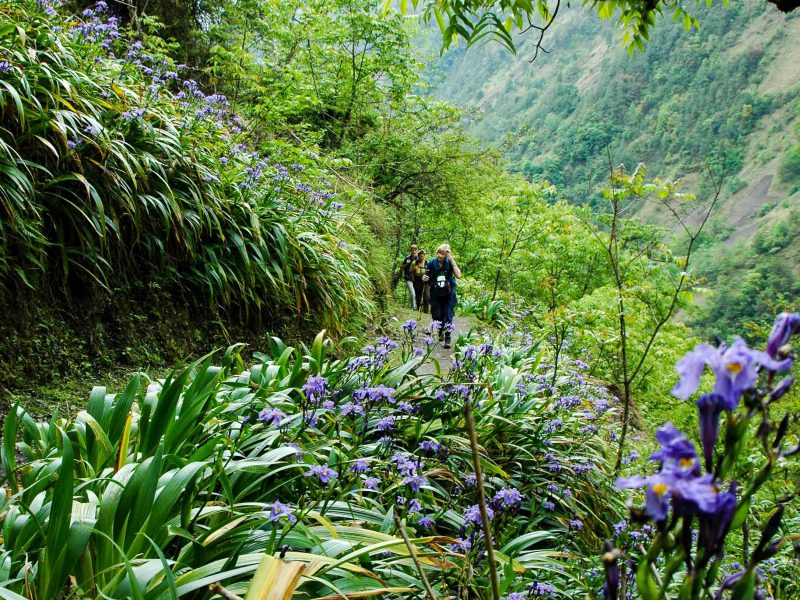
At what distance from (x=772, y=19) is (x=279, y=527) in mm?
123269

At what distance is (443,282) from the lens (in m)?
8.74

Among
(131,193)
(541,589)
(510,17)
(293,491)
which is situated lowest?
(541,589)

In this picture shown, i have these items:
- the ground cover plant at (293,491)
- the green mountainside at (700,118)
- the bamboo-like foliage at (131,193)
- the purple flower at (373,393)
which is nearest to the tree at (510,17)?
the purple flower at (373,393)

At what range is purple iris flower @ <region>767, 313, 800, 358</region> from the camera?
2.14 ft

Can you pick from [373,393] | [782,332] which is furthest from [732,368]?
[373,393]

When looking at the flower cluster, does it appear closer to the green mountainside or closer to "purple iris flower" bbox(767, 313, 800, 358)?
"purple iris flower" bbox(767, 313, 800, 358)

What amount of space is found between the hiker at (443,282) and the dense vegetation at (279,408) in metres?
0.93

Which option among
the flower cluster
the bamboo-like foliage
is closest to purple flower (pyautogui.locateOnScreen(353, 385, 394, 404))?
the flower cluster

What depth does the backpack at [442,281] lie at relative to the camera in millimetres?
8742

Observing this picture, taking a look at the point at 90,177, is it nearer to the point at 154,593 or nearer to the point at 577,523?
the point at 154,593

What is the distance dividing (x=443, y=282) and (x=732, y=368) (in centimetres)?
813

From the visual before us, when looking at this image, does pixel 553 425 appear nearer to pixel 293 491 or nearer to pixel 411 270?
pixel 293 491

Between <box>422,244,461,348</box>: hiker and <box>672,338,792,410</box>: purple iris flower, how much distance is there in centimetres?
804

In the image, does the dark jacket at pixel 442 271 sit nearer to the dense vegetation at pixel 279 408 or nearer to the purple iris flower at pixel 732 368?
the dense vegetation at pixel 279 408
